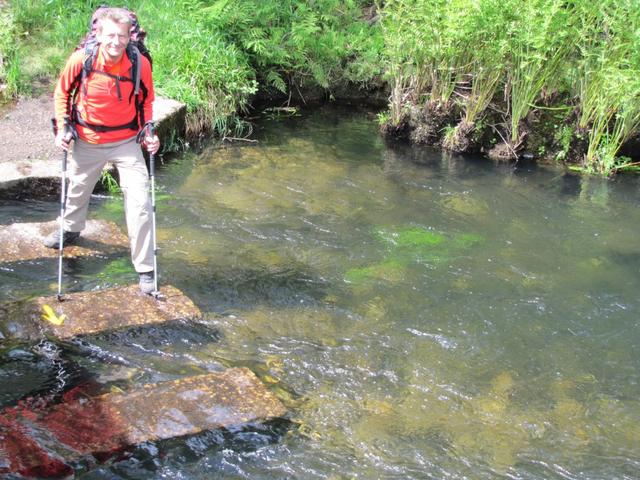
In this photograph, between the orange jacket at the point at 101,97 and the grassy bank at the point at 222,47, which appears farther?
the grassy bank at the point at 222,47

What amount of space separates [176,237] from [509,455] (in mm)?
4492

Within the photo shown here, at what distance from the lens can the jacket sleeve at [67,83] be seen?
5.92 metres

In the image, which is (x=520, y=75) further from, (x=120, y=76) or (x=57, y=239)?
(x=57, y=239)

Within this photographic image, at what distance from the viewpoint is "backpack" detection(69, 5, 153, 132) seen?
5.91 m

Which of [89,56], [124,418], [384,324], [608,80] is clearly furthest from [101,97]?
[608,80]

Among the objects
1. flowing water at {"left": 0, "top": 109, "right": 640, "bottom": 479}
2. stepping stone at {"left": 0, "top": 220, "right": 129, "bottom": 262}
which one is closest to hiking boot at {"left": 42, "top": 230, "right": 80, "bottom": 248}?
stepping stone at {"left": 0, "top": 220, "right": 129, "bottom": 262}

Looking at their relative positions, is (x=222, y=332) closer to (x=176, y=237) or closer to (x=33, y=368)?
(x=33, y=368)

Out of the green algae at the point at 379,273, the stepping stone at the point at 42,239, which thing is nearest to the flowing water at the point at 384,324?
the green algae at the point at 379,273

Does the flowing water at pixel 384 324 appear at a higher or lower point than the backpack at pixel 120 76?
lower

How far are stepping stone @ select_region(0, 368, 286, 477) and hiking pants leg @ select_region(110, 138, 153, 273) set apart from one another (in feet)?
5.12

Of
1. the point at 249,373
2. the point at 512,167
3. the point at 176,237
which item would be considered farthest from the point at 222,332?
the point at 512,167

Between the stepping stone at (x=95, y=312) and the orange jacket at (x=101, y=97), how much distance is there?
138 cm

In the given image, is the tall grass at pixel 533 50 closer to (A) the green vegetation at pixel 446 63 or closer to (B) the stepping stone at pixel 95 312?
(A) the green vegetation at pixel 446 63

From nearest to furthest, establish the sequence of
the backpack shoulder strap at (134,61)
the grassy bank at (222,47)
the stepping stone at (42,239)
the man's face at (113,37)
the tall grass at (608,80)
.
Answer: the man's face at (113,37) → the backpack shoulder strap at (134,61) → the stepping stone at (42,239) → the tall grass at (608,80) → the grassy bank at (222,47)
